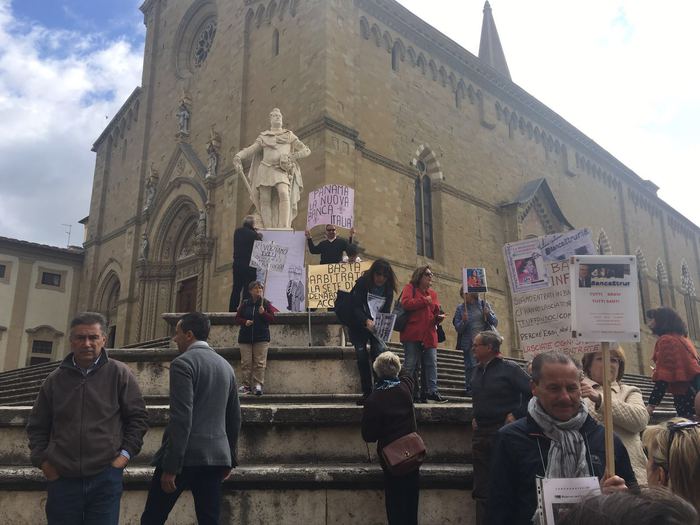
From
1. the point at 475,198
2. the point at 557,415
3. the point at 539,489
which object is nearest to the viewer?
the point at 539,489

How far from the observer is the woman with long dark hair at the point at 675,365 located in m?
5.72

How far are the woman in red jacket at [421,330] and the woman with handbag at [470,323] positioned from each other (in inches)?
28.7

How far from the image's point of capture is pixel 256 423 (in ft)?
17.5

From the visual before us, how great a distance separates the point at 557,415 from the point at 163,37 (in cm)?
2741

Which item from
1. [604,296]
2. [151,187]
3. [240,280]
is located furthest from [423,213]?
[604,296]

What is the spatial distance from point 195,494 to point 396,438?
1.45 meters

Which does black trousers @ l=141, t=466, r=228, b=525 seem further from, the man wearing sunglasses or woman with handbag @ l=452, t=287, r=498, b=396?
the man wearing sunglasses

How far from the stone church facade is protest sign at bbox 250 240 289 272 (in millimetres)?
6989

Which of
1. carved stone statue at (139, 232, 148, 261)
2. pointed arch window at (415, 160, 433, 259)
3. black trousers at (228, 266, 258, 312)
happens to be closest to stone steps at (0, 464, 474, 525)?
black trousers at (228, 266, 258, 312)

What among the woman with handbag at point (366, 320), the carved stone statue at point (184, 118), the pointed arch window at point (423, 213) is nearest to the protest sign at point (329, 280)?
the woman with handbag at point (366, 320)

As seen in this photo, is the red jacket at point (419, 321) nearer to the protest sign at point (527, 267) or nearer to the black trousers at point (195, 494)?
the protest sign at point (527, 267)

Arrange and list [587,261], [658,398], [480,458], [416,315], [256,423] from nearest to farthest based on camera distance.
A: 1. [587,261]
2. [480,458]
3. [256,423]
4. [658,398]
5. [416,315]

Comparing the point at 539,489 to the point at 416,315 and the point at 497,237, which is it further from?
the point at 497,237

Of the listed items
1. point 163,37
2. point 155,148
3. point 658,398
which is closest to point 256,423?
point 658,398
